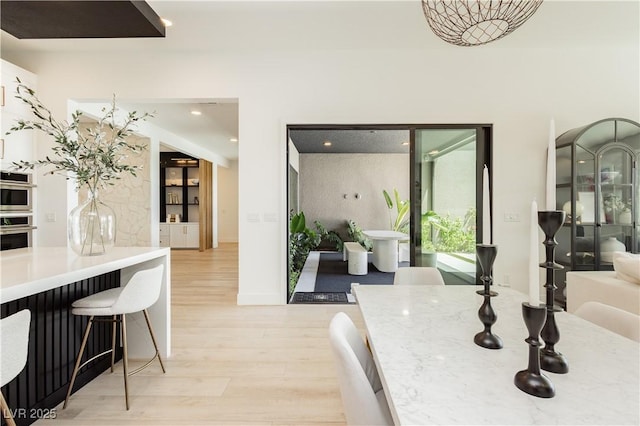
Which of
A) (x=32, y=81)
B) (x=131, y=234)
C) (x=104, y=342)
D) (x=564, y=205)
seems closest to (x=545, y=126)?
(x=564, y=205)

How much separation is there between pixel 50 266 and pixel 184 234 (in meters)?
7.19

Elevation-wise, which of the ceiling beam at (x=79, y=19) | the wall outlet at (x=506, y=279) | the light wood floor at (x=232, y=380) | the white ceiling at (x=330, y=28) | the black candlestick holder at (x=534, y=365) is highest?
the white ceiling at (x=330, y=28)

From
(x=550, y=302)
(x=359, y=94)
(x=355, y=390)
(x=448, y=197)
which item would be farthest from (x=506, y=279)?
(x=355, y=390)

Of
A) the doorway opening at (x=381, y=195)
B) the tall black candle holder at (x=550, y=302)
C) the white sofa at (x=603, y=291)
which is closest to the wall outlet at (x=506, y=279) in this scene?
the doorway opening at (x=381, y=195)

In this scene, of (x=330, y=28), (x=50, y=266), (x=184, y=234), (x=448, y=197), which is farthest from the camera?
(x=184, y=234)

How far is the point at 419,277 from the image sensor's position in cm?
207

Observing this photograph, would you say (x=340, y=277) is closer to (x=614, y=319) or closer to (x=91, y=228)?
(x=91, y=228)

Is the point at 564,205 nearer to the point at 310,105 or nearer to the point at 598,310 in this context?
the point at 598,310

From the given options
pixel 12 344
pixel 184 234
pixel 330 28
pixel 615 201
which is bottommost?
pixel 184 234

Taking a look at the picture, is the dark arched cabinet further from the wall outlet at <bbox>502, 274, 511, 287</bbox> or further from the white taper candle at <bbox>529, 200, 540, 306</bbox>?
the white taper candle at <bbox>529, 200, 540, 306</bbox>

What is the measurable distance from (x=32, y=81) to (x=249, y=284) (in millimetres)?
3452

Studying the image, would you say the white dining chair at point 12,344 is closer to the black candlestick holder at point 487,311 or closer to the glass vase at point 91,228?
the glass vase at point 91,228

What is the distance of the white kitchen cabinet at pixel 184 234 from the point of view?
846 cm

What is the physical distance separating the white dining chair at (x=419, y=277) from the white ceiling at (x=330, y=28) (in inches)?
89.6
